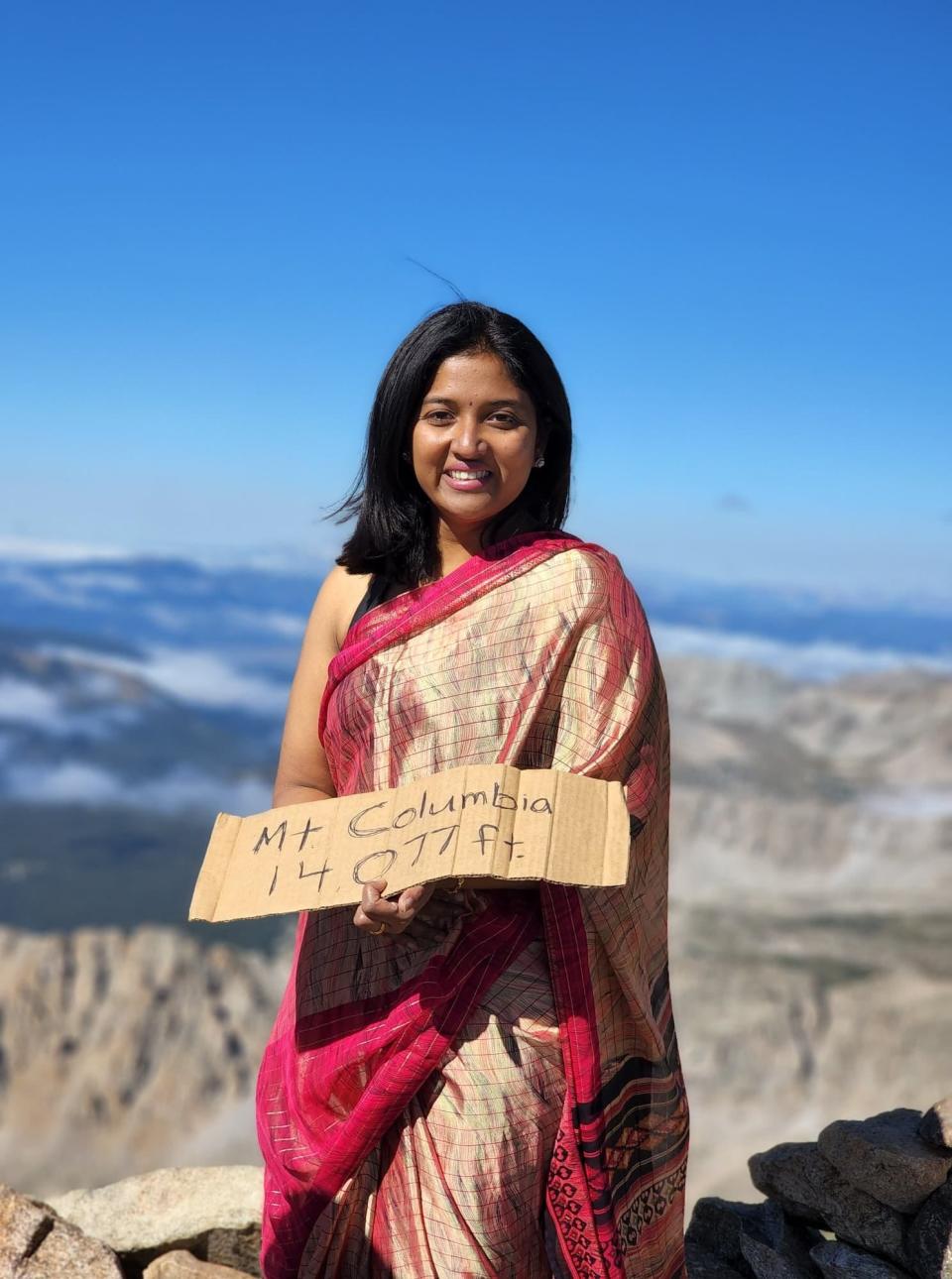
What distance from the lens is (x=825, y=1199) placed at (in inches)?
143

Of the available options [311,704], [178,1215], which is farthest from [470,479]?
[178,1215]

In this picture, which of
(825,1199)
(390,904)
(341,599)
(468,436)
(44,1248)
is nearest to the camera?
(390,904)

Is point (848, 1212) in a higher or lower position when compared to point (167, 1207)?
higher

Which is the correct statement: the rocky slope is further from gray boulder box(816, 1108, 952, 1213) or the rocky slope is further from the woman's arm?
the woman's arm

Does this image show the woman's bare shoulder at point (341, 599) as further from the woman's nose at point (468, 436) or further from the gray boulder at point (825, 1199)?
the gray boulder at point (825, 1199)

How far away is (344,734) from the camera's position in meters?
2.82

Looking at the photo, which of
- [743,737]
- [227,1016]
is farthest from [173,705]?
[227,1016]

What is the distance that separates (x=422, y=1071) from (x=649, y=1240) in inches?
29.0

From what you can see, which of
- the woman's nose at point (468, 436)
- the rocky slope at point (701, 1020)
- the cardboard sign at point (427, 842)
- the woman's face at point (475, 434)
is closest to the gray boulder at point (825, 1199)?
the cardboard sign at point (427, 842)

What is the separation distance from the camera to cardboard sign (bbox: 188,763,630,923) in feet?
7.33

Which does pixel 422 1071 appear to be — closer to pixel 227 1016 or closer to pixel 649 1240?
pixel 649 1240

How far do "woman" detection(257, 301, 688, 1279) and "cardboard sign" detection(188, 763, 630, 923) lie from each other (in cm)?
9

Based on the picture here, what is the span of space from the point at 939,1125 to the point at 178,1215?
7.81 ft

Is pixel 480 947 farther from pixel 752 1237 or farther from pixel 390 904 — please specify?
pixel 752 1237
